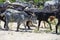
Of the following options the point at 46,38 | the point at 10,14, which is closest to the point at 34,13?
the point at 10,14

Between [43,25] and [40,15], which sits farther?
[43,25]

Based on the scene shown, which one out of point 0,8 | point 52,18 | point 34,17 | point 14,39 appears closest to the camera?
point 14,39

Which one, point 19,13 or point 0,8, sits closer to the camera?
point 19,13

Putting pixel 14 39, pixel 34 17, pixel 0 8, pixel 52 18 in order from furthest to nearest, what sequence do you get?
pixel 0 8 → pixel 52 18 → pixel 34 17 → pixel 14 39

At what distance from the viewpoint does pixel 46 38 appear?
10438 millimetres

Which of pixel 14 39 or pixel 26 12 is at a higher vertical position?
pixel 26 12

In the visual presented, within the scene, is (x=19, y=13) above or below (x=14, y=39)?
above

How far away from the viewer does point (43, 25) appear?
14.4 meters

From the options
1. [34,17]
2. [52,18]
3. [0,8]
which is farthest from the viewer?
[0,8]

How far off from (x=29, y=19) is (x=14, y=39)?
2658mm

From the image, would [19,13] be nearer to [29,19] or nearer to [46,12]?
[29,19]

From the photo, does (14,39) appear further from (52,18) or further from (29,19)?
(52,18)

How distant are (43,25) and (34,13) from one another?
1.79 meters

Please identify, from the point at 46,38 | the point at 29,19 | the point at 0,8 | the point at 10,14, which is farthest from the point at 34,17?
the point at 0,8
